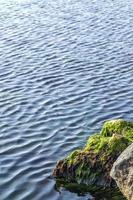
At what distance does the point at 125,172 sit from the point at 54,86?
1593cm

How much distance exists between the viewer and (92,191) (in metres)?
20.0

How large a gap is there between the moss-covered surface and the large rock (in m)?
1.51

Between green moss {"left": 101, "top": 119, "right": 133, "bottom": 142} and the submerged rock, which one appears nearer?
the submerged rock

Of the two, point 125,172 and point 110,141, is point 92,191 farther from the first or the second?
point 125,172

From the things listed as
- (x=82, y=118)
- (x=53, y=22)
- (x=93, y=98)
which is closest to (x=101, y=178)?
(x=82, y=118)

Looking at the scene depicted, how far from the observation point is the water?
22484 millimetres

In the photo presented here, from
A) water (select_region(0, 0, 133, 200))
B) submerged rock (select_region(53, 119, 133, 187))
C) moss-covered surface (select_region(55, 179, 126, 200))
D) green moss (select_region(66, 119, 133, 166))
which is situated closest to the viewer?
moss-covered surface (select_region(55, 179, 126, 200))

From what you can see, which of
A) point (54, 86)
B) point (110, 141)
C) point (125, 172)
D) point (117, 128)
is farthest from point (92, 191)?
point (54, 86)

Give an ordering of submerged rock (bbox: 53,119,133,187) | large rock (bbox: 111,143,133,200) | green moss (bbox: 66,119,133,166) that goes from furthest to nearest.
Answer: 1. green moss (bbox: 66,119,133,166)
2. submerged rock (bbox: 53,119,133,187)
3. large rock (bbox: 111,143,133,200)

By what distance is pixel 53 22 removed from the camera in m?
51.9

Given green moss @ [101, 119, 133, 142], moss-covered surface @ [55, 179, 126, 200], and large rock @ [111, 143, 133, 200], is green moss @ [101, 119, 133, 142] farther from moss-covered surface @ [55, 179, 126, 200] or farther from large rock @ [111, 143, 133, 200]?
large rock @ [111, 143, 133, 200]

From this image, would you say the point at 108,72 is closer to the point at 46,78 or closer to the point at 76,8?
the point at 46,78

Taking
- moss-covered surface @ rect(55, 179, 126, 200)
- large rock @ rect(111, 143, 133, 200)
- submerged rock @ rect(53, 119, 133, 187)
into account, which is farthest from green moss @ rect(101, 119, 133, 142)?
large rock @ rect(111, 143, 133, 200)

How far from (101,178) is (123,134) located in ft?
9.55
